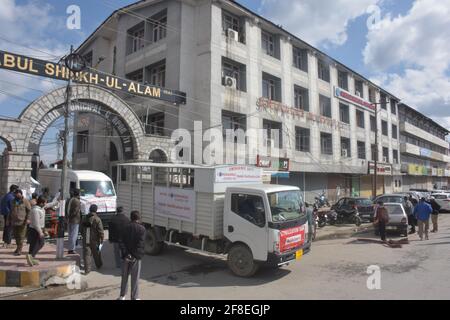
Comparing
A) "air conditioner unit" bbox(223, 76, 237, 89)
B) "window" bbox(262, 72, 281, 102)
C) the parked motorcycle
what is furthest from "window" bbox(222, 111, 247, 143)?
the parked motorcycle

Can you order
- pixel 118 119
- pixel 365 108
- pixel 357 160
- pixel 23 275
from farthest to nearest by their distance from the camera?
1. pixel 365 108
2. pixel 357 160
3. pixel 118 119
4. pixel 23 275

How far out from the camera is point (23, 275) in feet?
23.7

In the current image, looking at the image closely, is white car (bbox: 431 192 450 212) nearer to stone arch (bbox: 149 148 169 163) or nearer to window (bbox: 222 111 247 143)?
window (bbox: 222 111 247 143)

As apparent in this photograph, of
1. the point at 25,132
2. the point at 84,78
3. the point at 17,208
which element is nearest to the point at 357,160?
the point at 84,78

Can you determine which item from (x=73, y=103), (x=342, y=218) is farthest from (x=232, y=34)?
(x=342, y=218)

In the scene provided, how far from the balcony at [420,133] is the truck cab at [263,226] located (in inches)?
1864

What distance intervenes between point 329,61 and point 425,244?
23446mm

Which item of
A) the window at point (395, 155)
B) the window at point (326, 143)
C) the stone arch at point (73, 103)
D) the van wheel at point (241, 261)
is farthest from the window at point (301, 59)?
the window at point (395, 155)

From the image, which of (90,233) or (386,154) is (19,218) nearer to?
(90,233)

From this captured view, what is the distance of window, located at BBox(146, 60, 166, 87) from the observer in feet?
74.3

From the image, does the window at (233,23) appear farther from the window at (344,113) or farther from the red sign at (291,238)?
the red sign at (291,238)

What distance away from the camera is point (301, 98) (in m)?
29.2

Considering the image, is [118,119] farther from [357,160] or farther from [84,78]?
[357,160]

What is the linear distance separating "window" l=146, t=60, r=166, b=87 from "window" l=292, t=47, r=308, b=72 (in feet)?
39.2
